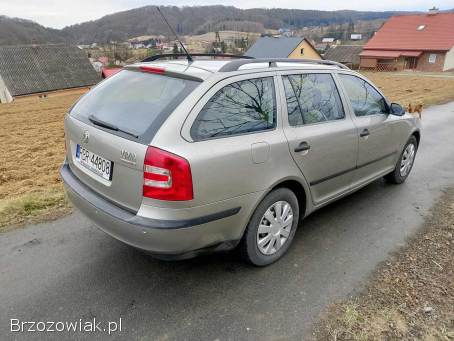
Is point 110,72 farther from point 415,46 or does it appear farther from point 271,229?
point 415,46

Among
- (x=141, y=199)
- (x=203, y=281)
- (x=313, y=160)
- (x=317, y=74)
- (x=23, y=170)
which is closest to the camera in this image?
(x=141, y=199)

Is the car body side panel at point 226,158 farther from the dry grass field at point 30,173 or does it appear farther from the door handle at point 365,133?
the dry grass field at point 30,173

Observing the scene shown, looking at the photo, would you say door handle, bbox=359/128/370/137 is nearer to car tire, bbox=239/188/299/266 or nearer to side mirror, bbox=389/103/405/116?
side mirror, bbox=389/103/405/116

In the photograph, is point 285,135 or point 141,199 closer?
point 141,199

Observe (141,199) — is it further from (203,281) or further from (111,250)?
(111,250)

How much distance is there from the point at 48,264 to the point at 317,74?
3044mm

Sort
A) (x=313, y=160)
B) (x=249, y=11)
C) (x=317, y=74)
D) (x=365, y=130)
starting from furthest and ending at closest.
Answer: (x=249, y=11) < (x=365, y=130) < (x=317, y=74) < (x=313, y=160)

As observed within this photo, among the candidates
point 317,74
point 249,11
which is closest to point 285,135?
point 317,74

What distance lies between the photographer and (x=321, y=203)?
3.67 m

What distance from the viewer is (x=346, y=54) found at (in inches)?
2133

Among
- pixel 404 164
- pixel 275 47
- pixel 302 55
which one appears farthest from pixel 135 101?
pixel 302 55

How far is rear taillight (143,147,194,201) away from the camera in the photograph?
7.89 feet

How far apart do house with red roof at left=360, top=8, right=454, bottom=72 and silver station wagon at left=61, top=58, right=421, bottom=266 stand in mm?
46257

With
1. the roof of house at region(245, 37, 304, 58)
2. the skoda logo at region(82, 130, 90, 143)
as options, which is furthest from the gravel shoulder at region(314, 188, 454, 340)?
the roof of house at region(245, 37, 304, 58)
